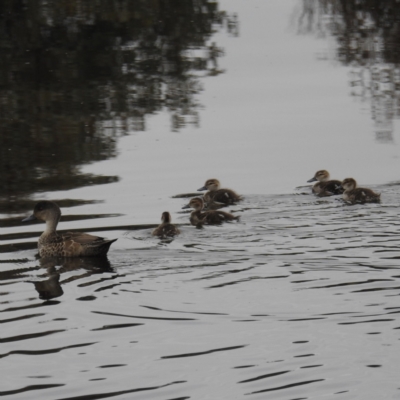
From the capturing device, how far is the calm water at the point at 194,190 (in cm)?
562

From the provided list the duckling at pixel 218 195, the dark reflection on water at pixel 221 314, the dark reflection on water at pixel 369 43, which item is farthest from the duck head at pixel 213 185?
the dark reflection on water at pixel 369 43

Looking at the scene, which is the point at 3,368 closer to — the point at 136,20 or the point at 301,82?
the point at 301,82

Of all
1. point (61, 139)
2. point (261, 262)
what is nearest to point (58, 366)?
point (261, 262)

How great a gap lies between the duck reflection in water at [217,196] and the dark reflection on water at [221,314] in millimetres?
685

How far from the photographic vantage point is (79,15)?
60.2ft

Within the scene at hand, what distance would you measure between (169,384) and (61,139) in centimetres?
699

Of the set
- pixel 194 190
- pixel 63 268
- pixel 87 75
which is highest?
pixel 87 75

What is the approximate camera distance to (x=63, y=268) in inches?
311

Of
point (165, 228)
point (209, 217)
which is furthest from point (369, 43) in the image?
point (165, 228)

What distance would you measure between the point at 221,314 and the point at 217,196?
3316 millimetres

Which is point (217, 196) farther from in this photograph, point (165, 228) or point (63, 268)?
point (63, 268)

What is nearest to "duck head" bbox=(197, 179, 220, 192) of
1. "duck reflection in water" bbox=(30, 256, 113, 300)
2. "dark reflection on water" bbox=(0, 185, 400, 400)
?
"dark reflection on water" bbox=(0, 185, 400, 400)

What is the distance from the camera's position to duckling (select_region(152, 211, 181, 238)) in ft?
27.6

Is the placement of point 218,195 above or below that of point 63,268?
above
